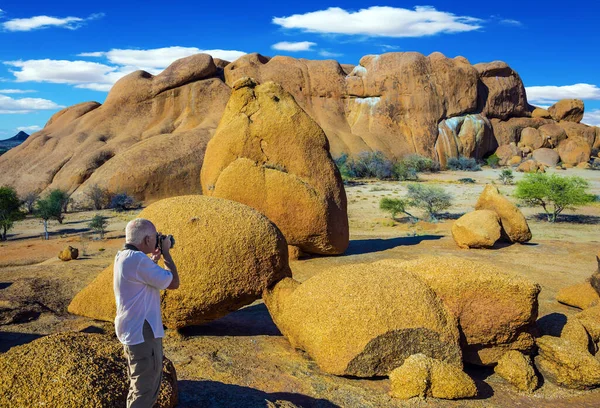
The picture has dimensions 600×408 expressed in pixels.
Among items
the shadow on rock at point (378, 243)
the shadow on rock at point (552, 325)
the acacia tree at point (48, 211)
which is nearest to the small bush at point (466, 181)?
the shadow on rock at point (378, 243)

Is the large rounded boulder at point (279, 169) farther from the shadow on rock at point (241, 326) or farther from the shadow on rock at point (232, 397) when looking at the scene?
the shadow on rock at point (232, 397)

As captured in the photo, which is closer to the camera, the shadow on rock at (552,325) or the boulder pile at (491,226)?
the shadow on rock at (552,325)

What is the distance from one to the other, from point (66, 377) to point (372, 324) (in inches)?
96.4

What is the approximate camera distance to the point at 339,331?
179 inches

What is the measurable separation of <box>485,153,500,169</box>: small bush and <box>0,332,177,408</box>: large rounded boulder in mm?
35637

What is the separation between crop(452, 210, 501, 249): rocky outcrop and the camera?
10.8 metres

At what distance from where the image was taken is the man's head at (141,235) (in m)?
2.92

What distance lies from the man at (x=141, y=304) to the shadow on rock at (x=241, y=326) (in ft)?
8.15

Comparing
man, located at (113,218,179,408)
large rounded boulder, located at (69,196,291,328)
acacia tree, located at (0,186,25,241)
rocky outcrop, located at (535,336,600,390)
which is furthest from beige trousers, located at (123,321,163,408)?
acacia tree, located at (0,186,25,241)

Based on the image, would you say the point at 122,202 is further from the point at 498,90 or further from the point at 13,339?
the point at 498,90

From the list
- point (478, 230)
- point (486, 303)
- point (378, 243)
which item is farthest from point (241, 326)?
point (478, 230)

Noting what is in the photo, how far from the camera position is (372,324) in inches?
176

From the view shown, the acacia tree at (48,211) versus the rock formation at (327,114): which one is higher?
the rock formation at (327,114)

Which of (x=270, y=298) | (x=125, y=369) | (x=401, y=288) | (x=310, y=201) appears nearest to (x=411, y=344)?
(x=401, y=288)
